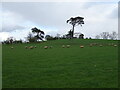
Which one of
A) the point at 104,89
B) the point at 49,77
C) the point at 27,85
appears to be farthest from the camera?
the point at 49,77

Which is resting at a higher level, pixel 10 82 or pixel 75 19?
pixel 75 19

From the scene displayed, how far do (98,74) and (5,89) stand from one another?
10.6 ft

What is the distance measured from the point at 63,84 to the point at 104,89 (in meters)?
1.15

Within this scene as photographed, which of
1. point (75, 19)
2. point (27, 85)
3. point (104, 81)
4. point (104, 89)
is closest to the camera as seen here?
point (104, 89)

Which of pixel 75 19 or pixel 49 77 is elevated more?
pixel 75 19

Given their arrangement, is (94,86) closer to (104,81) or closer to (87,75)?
(104,81)

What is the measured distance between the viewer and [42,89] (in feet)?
16.4

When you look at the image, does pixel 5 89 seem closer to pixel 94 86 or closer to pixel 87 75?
pixel 94 86

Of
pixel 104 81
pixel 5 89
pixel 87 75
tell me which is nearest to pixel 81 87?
pixel 104 81

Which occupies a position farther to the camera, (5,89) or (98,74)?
(98,74)

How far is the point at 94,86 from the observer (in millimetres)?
5211

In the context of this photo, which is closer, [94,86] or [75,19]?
[94,86]

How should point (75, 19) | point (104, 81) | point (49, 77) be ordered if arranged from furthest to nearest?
point (75, 19), point (49, 77), point (104, 81)

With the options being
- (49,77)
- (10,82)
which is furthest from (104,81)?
(10,82)
